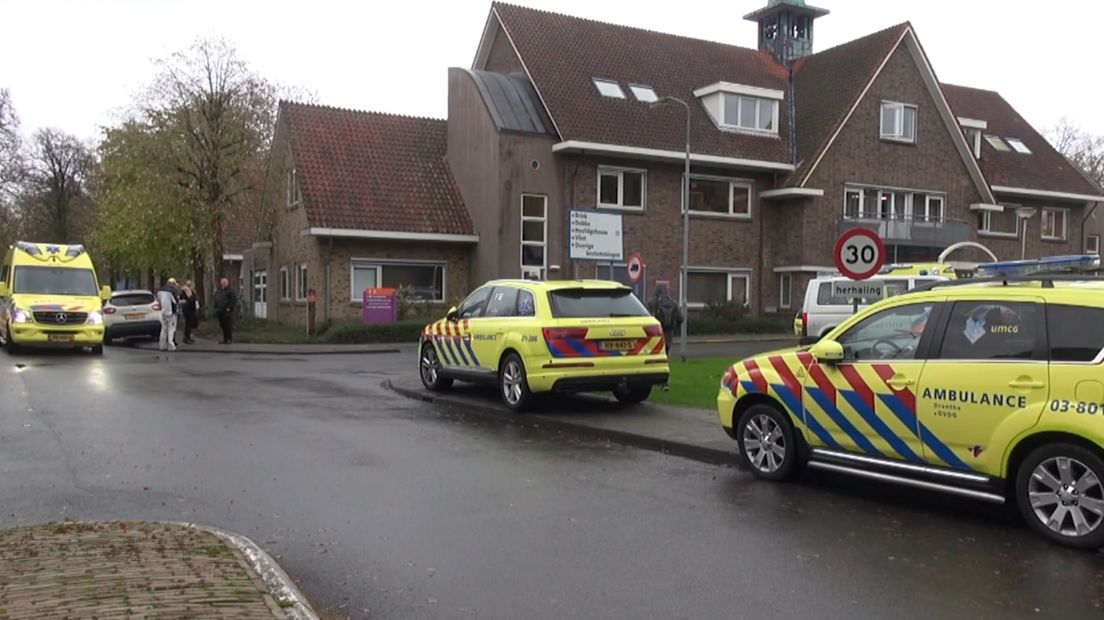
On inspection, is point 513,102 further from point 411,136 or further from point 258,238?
point 258,238

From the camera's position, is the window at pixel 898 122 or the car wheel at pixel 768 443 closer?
the car wheel at pixel 768 443

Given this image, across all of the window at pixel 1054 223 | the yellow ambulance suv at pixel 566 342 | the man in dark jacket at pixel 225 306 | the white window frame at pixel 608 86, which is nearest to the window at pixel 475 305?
the yellow ambulance suv at pixel 566 342

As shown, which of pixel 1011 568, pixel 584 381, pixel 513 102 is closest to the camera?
pixel 1011 568

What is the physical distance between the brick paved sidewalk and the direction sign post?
750 centimetres

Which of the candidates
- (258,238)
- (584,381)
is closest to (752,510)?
(584,381)

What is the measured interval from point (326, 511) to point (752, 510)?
3.09 metres

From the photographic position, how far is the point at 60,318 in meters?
20.2

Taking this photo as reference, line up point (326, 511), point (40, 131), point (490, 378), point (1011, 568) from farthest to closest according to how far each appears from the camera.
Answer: point (40, 131) < point (490, 378) < point (326, 511) < point (1011, 568)

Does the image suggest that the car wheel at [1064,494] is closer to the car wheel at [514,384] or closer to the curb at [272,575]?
the curb at [272,575]

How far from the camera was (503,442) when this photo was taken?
9.73 m

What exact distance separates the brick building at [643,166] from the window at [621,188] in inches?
2.2

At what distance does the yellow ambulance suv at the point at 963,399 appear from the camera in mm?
5859

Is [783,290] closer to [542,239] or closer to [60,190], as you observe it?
[542,239]

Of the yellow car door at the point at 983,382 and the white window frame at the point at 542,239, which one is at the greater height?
the white window frame at the point at 542,239
